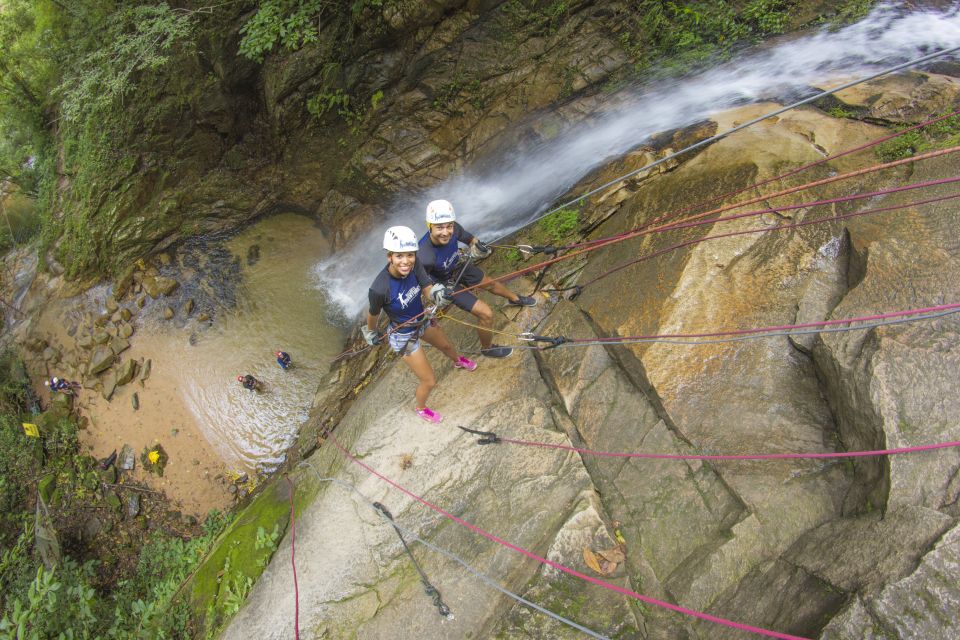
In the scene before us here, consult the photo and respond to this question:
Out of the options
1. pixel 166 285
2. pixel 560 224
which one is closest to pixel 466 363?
pixel 560 224

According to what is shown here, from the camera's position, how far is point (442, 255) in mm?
4484

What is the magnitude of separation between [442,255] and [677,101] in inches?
180

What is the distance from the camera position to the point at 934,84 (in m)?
4.95

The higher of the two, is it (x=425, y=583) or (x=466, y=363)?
(x=466, y=363)

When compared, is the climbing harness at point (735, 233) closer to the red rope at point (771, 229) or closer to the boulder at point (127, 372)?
the red rope at point (771, 229)

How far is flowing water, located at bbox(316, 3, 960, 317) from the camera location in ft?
19.8

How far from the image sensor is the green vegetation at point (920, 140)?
166 inches

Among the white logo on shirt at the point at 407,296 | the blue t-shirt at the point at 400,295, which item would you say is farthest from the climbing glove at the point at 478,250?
the white logo on shirt at the point at 407,296

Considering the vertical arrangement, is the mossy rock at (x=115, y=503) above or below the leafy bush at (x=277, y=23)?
below

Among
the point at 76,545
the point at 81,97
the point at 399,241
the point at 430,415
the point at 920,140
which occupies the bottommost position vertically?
the point at 76,545

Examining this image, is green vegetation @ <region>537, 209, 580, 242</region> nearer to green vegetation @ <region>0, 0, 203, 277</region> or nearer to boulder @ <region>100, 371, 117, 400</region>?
green vegetation @ <region>0, 0, 203, 277</region>

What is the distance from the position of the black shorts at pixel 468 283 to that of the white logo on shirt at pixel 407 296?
0.51m

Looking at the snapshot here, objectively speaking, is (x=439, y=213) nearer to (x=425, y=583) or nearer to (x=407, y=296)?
(x=407, y=296)

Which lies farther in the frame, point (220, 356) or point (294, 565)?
point (220, 356)
